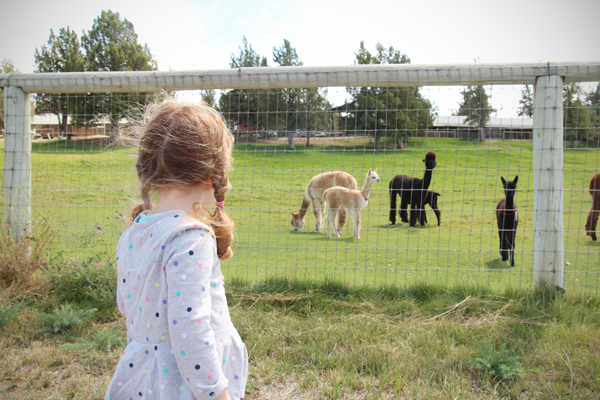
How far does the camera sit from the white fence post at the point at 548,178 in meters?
3.91

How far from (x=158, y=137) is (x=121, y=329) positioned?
259 centimetres

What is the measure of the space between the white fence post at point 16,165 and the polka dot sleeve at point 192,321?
4086mm

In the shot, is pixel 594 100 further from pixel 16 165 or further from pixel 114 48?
pixel 114 48

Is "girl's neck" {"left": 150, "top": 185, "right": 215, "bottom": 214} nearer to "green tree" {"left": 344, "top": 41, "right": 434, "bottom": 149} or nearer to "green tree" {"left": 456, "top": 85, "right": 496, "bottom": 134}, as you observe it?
"green tree" {"left": 344, "top": 41, "right": 434, "bottom": 149}

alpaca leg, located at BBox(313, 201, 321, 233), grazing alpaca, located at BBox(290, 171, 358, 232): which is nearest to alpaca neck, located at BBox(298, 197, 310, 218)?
grazing alpaca, located at BBox(290, 171, 358, 232)

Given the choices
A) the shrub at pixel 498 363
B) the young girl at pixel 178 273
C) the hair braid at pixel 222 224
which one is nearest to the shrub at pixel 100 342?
the young girl at pixel 178 273

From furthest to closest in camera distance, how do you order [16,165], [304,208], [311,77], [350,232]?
[304,208] < [350,232] < [16,165] < [311,77]

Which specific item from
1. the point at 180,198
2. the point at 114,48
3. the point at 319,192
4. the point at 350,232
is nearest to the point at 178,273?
the point at 180,198

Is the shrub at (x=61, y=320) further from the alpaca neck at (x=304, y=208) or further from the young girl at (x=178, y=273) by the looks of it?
the alpaca neck at (x=304, y=208)

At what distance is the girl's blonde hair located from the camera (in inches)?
60.3

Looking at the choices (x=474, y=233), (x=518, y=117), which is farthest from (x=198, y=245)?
(x=474, y=233)

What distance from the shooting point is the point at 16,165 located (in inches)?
180

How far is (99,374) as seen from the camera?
9.78 feet

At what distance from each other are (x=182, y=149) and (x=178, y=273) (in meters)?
0.46
